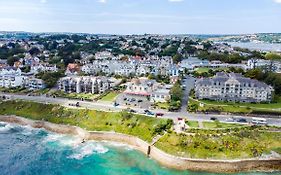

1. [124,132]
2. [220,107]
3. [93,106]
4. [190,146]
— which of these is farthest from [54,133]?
[220,107]

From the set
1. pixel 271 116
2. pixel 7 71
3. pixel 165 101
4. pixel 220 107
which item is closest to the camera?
pixel 271 116

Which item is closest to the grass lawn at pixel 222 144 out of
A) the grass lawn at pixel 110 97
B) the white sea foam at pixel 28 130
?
the grass lawn at pixel 110 97

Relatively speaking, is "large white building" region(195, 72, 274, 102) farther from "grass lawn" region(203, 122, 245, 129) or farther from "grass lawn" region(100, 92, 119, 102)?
"grass lawn" region(100, 92, 119, 102)

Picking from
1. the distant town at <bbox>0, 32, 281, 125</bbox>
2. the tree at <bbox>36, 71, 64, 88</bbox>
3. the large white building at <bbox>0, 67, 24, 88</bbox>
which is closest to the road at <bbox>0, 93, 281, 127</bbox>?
the distant town at <bbox>0, 32, 281, 125</bbox>

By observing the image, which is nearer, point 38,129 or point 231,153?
point 231,153

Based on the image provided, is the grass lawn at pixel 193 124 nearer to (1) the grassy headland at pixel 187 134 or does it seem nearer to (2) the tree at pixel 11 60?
(1) the grassy headland at pixel 187 134

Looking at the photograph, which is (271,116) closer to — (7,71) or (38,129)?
(38,129)

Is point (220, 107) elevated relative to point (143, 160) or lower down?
elevated
